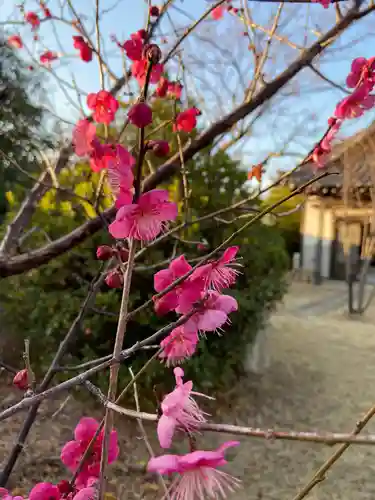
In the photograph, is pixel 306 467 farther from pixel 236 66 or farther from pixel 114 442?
pixel 236 66

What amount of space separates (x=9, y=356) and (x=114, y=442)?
11.0 feet

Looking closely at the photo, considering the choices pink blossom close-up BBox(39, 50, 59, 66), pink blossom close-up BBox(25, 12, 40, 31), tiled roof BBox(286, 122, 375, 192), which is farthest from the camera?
tiled roof BBox(286, 122, 375, 192)

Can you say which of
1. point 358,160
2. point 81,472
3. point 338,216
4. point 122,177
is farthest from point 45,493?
point 338,216

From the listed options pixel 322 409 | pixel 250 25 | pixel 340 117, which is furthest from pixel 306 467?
pixel 250 25

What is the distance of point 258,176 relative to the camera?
2.37 metres

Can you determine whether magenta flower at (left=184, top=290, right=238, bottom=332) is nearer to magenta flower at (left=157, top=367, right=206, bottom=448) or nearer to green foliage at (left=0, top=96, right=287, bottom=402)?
magenta flower at (left=157, top=367, right=206, bottom=448)

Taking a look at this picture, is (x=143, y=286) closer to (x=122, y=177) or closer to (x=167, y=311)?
(x=167, y=311)

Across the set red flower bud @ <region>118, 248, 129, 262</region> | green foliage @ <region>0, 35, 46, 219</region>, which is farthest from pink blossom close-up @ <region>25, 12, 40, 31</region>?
green foliage @ <region>0, 35, 46, 219</region>

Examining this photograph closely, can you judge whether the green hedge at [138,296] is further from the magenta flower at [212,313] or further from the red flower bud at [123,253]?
the magenta flower at [212,313]

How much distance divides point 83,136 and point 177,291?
2.15 ft

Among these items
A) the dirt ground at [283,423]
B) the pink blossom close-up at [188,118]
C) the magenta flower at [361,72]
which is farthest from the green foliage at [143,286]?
the magenta flower at [361,72]

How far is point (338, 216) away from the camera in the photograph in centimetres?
1045

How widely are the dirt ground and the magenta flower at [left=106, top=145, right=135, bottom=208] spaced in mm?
1908

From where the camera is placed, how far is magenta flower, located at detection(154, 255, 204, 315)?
2.80ft
